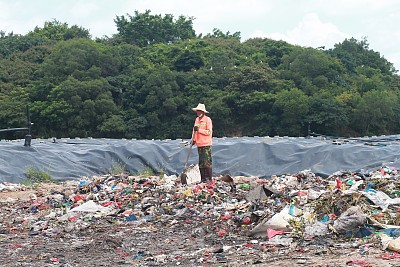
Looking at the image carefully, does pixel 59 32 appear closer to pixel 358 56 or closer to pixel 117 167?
pixel 358 56

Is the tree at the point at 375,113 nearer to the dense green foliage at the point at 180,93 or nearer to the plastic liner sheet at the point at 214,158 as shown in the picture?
the dense green foliage at the point at 180,93

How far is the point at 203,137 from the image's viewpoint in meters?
9.09

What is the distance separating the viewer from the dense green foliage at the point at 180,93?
28.8 metres

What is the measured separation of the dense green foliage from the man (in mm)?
19600

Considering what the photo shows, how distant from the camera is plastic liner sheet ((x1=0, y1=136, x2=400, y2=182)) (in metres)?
12.4

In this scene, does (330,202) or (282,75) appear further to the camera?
(282,75)

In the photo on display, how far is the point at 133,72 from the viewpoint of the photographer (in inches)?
1277

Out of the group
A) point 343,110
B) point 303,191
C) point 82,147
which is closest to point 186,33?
point 343,110

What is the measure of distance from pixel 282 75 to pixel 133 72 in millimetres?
8901

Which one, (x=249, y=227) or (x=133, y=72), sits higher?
(x=133, y=72)

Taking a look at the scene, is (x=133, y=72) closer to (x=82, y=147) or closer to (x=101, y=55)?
(x=101, y=55)

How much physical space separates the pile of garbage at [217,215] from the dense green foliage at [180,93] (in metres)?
19.3

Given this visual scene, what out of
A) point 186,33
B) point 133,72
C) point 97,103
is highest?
point 186,33

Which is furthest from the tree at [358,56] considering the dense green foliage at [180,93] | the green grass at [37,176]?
the green grass at [37,176]
